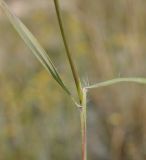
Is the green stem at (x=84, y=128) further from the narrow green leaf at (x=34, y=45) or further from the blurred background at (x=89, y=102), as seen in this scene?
the blurred background at (x=89, y=102)

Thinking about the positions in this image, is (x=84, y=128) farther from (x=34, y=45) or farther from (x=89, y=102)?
(x=89, y=102)

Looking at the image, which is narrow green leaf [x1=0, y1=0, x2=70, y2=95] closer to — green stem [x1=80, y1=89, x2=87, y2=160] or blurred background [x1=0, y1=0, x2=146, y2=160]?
green stem [x1=80, y1=89, x2=87, y2=160]

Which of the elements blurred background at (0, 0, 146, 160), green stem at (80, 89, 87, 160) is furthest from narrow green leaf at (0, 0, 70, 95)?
blurred background at (0, 0, 146, 160)

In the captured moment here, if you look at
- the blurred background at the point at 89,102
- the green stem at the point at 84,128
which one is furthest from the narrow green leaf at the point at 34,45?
the blurred background at the point at 89,102

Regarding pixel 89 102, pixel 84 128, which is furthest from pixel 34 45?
pixel 89 102

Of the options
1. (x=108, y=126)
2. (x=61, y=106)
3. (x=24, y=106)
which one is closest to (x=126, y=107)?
(x=108, y=126)

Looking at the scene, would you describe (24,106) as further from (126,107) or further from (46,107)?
(126,107)
